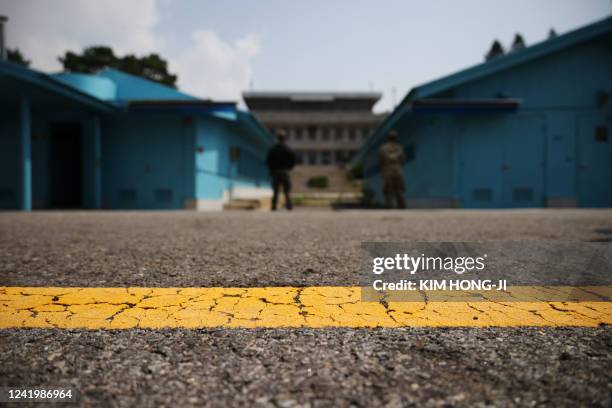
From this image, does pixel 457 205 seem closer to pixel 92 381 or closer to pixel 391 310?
pixel 391 310

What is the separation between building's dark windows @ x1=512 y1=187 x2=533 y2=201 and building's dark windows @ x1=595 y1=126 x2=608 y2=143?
2.67 meters

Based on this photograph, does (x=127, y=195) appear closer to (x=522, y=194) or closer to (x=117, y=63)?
(x=522, y=194)

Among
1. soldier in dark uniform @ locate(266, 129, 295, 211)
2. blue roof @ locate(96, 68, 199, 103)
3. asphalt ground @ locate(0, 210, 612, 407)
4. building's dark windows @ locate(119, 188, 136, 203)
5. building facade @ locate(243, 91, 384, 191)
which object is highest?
building facade @ locate(243, 91, 384, 191)

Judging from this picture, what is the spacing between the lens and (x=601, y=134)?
32.3 feet

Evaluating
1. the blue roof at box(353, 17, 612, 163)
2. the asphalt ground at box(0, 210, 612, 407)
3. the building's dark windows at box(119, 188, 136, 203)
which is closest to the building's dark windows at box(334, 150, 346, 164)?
the blue roof at box(353, 17, 612, 163)

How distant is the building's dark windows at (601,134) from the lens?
9.81 meters

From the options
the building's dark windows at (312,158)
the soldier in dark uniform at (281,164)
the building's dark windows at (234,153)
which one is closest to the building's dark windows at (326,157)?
the building's dark windows at (312,158)

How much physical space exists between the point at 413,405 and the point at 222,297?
92 centimetres

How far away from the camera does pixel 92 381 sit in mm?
765

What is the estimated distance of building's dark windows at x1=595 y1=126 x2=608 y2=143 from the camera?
981cm

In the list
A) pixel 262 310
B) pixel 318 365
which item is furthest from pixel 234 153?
pixel 318 365

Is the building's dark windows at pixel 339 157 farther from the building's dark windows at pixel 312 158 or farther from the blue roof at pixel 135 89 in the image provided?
the blue roof at pixel 135 89

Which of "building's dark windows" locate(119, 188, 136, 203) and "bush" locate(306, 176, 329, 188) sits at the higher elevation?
"bush" locate(306, 176, 329, 188)

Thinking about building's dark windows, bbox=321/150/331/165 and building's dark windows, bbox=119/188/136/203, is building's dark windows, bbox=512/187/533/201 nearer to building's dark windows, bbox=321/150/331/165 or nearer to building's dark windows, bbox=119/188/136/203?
building's dark windows, bbox=119/188/136/203
